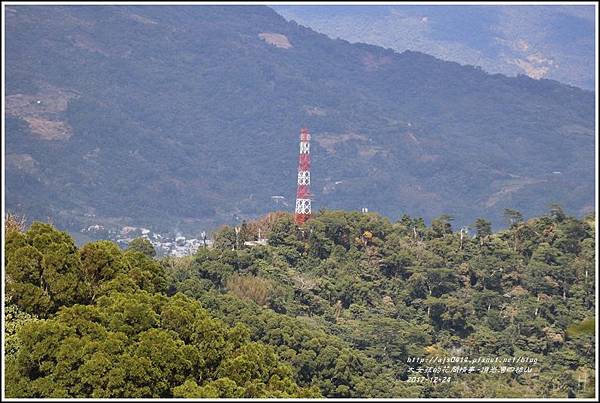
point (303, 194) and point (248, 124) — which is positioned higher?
point (248, 124)

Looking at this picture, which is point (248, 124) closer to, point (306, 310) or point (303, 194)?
point (303, 194)

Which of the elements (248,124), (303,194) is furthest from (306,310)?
(248,124)

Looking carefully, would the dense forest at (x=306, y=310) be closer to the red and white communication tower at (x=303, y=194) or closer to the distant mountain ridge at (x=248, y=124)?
the red and white communication tower at (x=303, y=194)

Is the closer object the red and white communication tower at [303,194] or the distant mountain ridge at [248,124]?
the red and white communication tower at [303,194]

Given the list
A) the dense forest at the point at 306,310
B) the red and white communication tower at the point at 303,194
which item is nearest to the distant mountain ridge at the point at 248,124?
the red and white communication tower at the point at 303,194

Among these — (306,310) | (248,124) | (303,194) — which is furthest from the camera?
(248,124)

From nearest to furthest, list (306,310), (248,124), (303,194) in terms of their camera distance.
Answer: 1. (306,310)
2. (303,194)
3. (248,124)
